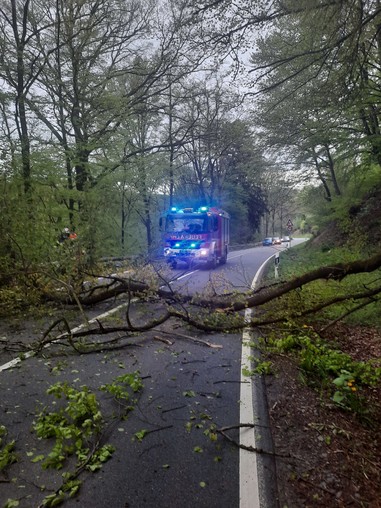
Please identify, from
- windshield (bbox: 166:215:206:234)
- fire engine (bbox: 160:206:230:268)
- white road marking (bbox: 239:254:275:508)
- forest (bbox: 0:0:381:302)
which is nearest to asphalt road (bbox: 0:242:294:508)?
white road marking (bbox: 239:254:275:508)

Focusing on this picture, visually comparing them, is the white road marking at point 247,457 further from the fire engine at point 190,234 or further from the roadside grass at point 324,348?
the fire engine at point 190,234

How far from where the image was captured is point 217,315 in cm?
679

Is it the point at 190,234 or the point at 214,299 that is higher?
the point at 190,234

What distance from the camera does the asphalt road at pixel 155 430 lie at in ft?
8.14

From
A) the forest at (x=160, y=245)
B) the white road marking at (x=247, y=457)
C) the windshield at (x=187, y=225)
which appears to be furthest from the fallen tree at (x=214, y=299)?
the windshield at (x=187, y=225)

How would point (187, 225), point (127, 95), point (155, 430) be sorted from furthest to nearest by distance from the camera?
point (187, 225) → point (127, 95) → point (155, 430)

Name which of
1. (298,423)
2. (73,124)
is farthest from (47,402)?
(73,124)

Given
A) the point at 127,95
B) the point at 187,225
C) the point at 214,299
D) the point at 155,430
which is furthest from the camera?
the point at 187,225

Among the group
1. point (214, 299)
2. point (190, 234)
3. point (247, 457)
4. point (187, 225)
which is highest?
point (187, 225)

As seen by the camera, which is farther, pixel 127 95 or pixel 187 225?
pixel 187 225

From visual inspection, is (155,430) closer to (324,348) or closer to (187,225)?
(324,348)

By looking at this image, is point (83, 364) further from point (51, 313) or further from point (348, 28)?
point (348, 28)

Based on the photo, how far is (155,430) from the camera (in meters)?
3.32

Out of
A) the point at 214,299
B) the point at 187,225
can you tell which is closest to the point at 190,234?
the point at 187,225
